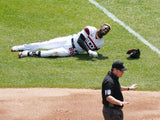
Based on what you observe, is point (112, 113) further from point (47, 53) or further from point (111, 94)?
point (47, 53)

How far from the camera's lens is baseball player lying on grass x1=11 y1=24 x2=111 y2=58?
12859mm

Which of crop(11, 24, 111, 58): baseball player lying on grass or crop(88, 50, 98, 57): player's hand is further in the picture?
crop(11, 24, 111, 58): baseball player lying on grass

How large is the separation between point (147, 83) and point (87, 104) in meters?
2.45

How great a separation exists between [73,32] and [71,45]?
185 centimetres

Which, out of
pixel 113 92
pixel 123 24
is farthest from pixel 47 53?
pixel 113 92

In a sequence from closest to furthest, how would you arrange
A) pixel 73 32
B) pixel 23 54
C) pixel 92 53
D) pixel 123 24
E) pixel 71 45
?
pixel 92 53 → pixel 23 54 → pixel 71 45 → pixel 73 32 → pixel 123 24

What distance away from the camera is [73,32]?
48.5 feet

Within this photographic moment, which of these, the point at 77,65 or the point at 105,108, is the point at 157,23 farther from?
the point at 105,108

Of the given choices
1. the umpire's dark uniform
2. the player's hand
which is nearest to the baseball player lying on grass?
the player's hand

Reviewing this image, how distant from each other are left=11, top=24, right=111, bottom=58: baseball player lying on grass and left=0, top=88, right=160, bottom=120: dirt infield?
2.29 metres

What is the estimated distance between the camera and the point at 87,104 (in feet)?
32.6

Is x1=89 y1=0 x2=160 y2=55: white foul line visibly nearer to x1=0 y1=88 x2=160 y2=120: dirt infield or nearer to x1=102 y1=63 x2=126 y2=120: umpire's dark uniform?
x1=0 y1=88 x2=160 y2=120: dirt infield

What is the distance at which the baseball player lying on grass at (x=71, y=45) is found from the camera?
42.2 feet

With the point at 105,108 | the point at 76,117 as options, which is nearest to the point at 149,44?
the point at 76,117
